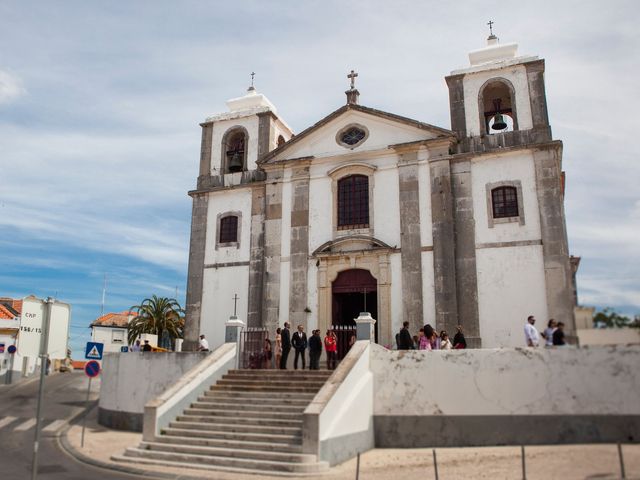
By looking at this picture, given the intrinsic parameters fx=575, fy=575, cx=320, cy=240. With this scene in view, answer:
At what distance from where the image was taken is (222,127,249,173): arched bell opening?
20.4 metres

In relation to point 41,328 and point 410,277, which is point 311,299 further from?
point 41,328

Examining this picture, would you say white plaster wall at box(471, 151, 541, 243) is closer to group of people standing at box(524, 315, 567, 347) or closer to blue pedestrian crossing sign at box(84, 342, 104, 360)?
group of people standing at box(524, 315, 567, 347)

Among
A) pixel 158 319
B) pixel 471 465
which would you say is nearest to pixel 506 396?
pixel 471 465

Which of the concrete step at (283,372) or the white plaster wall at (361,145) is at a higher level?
the white plaster wall at (361,145)

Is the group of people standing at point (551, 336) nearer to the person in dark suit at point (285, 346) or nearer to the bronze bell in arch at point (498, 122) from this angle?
the person in dark suit at point (285, 346)

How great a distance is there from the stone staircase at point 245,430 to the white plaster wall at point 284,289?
3986mm

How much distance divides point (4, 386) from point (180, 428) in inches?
637

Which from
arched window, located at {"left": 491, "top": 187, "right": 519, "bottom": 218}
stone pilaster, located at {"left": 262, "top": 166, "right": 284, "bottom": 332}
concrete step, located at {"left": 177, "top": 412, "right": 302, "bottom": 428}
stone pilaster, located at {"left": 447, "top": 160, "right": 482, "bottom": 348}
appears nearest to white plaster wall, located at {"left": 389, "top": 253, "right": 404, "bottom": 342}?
stone pilaster, located at {"left": 447, "top": 160, "right": 482, "bottom": 348}

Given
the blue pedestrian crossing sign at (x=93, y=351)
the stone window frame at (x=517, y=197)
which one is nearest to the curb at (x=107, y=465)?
the blue pedestrian crossing sign at (x=93, y=351)

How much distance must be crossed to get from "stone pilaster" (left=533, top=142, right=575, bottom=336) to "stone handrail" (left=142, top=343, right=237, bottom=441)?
8.31 meters

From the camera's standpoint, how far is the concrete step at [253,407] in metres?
11.6

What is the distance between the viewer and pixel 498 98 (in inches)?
725

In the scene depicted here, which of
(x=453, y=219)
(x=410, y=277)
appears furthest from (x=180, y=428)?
(x=453, y=219)

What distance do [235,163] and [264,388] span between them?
32.3 feet
